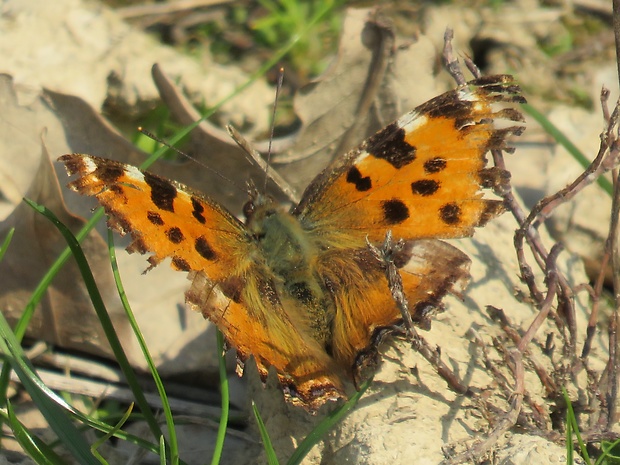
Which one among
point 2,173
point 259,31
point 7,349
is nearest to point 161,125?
point 2,173

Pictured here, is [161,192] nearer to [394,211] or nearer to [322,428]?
[394,211]

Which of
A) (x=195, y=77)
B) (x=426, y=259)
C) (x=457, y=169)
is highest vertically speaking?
(x=195, y=77)

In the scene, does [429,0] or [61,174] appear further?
[429,0]

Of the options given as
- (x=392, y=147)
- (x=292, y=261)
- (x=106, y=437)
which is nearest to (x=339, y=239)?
(x=292, y=261)

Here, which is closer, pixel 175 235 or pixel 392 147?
pixel 175 235

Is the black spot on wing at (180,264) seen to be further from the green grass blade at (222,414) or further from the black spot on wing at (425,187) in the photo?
the black spot on wing at (425,187)

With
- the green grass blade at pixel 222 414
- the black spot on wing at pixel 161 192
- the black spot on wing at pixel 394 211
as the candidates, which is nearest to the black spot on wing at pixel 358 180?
the black spot on wing at pixel 394 211

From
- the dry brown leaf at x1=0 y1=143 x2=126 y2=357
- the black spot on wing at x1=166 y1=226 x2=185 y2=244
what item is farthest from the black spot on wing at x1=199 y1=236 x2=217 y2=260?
the dry brown leaf at x1=0 y1=143 x2=126 y2=357

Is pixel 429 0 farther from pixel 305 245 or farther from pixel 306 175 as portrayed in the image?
pixel 305 245
